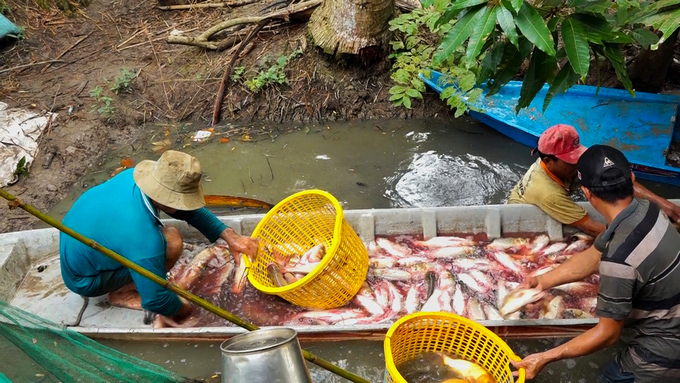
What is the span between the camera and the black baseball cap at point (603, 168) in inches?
108

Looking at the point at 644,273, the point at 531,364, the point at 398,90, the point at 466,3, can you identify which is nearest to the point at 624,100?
the point at 398,90

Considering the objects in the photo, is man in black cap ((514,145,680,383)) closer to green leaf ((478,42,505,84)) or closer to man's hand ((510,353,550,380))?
man's hand ((510,353,550,380))

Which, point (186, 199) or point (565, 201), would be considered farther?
point (565, 201)

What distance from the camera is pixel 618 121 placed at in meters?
6.09

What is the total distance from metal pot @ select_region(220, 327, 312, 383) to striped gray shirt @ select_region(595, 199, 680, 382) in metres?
1.76

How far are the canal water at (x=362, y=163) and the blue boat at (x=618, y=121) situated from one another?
337 mm

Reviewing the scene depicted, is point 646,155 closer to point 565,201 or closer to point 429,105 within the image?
point 565,201

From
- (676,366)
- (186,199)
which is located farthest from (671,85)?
(186,199)

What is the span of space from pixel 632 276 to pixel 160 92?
7.33 meters

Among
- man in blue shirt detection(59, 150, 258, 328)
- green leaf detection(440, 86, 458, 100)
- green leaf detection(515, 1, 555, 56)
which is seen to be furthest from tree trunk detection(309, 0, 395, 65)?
green leaf detection(515, 1, 555, 56)

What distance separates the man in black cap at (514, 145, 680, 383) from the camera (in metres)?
2.68

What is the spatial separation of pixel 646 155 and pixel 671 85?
2.13m

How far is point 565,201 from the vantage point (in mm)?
4285

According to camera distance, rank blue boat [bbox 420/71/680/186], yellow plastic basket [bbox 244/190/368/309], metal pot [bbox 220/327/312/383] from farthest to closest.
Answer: blue boat [bbox 420/71/680/186] < yellow plastic basket [bbox 244/190/368/309] < metal pot [bbox 220/327/312/383]
